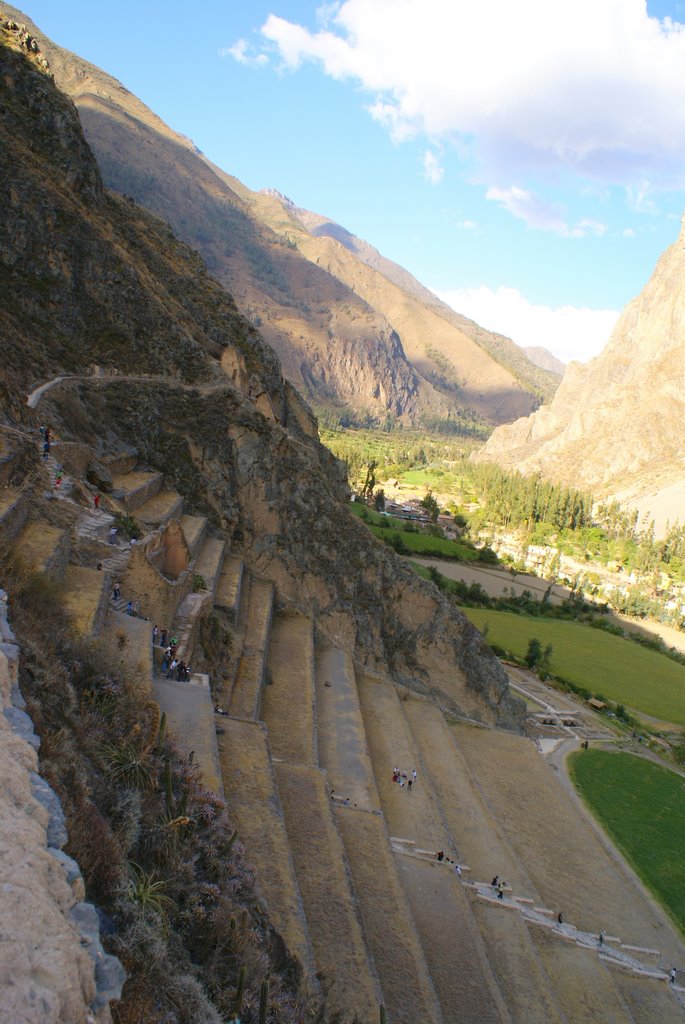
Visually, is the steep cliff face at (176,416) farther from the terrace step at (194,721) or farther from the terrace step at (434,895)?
the terrace step at (194,721)

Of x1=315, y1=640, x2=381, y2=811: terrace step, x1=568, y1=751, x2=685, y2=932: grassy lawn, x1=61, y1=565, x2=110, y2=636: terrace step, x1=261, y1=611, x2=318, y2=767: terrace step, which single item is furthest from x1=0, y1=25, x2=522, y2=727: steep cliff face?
x1=61, y1=565, x2=110, y2=636: terrace step

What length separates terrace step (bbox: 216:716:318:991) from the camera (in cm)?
879

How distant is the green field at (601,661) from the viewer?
43.3 m

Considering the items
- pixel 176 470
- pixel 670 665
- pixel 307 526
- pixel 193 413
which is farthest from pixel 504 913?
pixel 670 665

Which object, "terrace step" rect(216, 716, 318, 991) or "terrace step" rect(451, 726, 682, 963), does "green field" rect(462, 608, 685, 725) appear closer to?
"terrace step" rect(451, 726, 682, 963)

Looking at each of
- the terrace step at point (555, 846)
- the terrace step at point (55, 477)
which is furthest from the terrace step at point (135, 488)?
the terrace step at point (555, 846)

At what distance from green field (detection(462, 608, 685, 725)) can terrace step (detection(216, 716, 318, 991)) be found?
3488cm

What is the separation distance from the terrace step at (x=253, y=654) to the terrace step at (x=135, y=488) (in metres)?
4.42

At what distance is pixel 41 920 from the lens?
415 centimetres

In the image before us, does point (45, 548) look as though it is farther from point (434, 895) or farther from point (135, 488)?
point (434, 895)

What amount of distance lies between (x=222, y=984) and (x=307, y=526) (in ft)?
57.4

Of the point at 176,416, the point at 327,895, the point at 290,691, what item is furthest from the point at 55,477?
the point at 327,895

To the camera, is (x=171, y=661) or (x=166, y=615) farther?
(x=166, y=615)

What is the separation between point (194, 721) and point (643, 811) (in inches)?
919
